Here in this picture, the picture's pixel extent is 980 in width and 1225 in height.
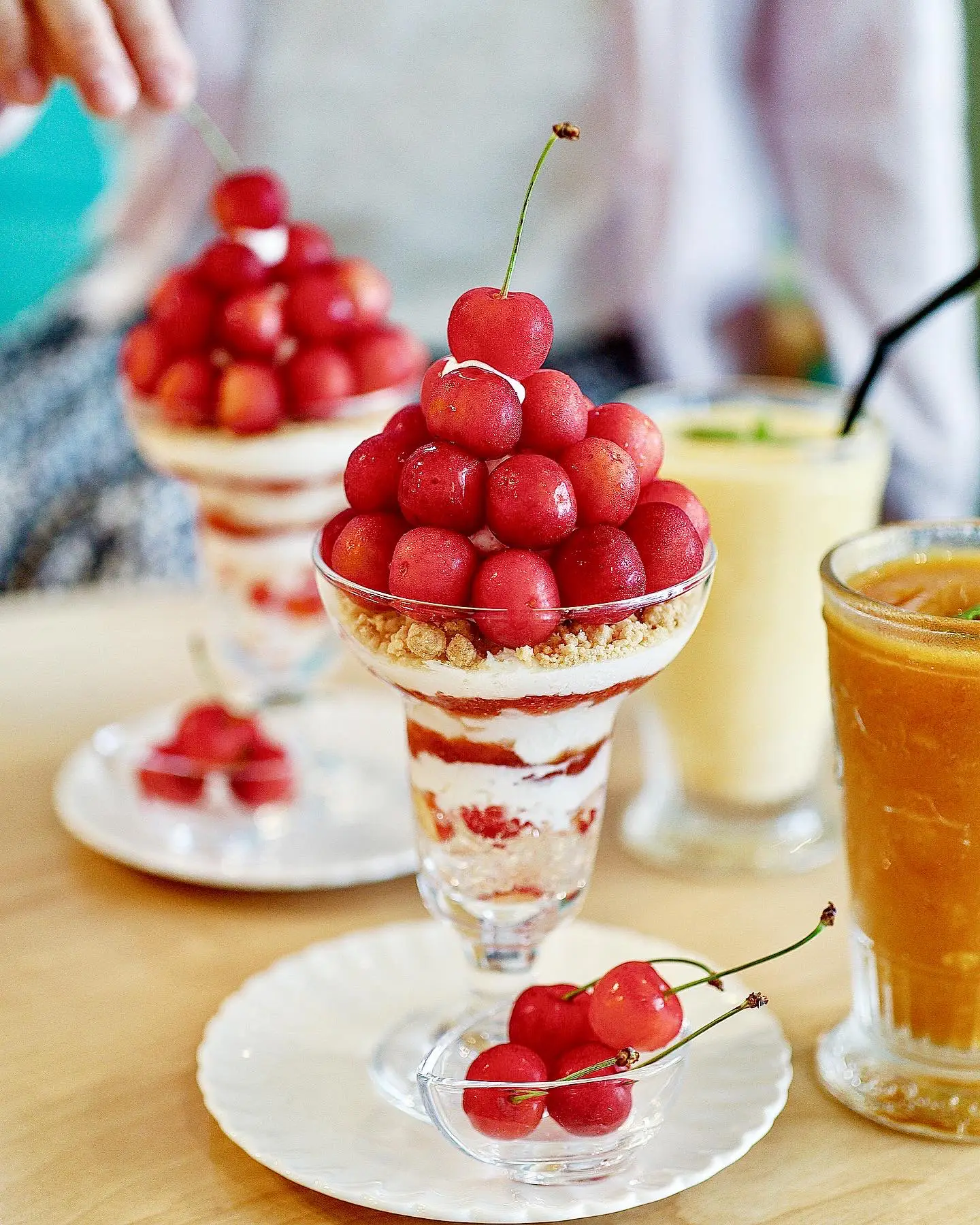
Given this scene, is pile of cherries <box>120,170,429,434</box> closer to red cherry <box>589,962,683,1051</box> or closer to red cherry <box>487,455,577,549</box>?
red cherry <box>487,455,577,549</box>

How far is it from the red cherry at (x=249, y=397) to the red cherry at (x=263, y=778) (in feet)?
0.87

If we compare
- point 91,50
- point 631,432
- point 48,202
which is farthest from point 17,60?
point 48,202

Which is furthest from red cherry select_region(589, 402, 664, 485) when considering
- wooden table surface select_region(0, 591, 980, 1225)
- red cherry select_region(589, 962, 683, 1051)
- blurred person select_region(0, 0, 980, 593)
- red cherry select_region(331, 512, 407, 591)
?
blurred person select_region(0, 0, 980, 593)

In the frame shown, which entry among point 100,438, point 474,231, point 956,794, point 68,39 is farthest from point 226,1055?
point 474,231

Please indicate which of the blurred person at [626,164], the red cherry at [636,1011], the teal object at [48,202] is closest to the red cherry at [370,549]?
the red cherry at [636,1011]

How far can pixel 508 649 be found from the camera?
2.13 feet

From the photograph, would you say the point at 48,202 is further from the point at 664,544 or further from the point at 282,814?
the point at 664,544

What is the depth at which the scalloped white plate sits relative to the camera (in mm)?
665

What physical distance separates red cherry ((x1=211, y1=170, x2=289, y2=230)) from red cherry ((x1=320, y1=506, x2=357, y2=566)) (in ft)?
1.37

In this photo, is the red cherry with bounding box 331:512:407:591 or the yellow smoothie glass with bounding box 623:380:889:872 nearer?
the red cherry with bounding box 331:512:407:591

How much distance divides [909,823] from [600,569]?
22 centimetres

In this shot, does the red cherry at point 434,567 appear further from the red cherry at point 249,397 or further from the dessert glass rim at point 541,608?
the red cherry at point 249,397

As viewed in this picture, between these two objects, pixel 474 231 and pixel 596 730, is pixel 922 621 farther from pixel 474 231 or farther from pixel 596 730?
pixel 474 231

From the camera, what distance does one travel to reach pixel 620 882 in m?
1.01
